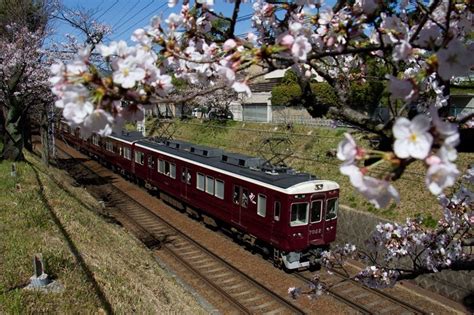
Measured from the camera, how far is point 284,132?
23.3 m

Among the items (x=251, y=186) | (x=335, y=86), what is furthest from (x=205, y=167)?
(x=335, y=86)

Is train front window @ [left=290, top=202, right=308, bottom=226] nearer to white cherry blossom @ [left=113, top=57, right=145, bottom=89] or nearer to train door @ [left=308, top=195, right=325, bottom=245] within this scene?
train door @ [left=308, top=195, right=325, bottom=245]

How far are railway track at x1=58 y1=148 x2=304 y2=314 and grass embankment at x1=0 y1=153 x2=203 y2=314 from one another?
1.15m

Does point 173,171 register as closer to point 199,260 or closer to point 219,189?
point 219,189

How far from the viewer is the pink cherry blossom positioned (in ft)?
5.11

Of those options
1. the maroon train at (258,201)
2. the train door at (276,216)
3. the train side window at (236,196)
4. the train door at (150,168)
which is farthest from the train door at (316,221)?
the train door at (150,168)

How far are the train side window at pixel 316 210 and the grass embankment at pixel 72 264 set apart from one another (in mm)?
3903

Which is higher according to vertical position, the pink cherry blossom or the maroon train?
the pink cherry blossom

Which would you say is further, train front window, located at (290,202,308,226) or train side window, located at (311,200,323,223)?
train side window, located at (311,200,323,223)

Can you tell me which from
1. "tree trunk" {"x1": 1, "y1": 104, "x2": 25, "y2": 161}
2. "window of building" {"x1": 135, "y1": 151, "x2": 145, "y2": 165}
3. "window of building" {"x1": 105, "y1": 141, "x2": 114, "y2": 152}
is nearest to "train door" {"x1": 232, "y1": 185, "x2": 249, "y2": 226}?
"window of building" {"x1": 135, "y1": 151, "x2": 145, "y2": 165}

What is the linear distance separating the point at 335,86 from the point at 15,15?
19534 millimetres

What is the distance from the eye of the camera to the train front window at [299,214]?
1086 centimetres

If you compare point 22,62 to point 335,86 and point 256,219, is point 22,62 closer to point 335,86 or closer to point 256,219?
point 256,219

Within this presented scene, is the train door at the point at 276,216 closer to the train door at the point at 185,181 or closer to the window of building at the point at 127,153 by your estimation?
the train door at the point at 185,181
